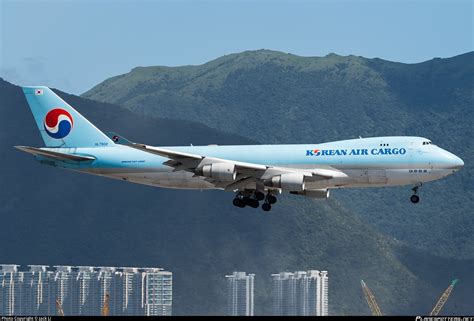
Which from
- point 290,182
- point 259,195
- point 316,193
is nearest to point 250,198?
point 259,195

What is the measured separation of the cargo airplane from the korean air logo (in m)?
3.57

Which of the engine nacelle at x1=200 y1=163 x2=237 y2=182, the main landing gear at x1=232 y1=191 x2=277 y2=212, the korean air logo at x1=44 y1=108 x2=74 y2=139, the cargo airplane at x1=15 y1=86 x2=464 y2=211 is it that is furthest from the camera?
the korean air logo at x1=44 y1=108 x2=74 y2=139

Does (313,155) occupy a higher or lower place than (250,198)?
higher

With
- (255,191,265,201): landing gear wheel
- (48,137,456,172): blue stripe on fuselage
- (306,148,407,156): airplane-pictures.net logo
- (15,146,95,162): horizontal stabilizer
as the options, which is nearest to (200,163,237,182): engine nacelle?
(48,137,456,172): blue stripe on fuselage

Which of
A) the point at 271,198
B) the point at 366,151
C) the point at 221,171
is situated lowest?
the point at 271,198

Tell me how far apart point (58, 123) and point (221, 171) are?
23.3 metres

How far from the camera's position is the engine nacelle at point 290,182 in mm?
105188

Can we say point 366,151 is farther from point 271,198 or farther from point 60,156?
point 60,156

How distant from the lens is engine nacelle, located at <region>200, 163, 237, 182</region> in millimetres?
106312

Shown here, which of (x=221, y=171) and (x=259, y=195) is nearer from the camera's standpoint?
(x=221, y=171)

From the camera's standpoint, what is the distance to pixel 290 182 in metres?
105

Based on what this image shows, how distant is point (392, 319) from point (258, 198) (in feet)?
189

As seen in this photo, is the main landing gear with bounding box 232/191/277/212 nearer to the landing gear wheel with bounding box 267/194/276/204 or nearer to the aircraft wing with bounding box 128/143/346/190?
the landing gear wheel with bounding box 267/194/276/204

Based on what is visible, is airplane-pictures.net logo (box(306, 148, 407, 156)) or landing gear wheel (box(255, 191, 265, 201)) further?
landing gear wheel (box(255, 191, 265, 201))
